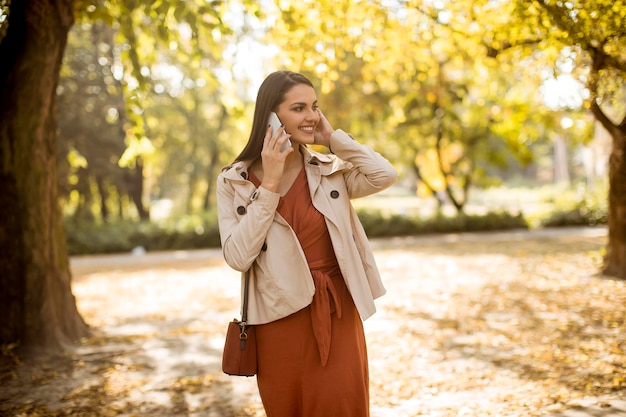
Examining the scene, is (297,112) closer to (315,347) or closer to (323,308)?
(323,308)

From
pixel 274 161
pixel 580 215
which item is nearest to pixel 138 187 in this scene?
pixel 580 215

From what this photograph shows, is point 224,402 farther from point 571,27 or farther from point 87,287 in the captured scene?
point 87,287

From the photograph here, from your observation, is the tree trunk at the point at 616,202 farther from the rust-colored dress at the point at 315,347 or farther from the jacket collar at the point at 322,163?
the rust-colored dress at the point at 315,347

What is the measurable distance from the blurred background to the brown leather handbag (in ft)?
12.8

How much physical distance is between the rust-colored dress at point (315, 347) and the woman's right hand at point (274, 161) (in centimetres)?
20

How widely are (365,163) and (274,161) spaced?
51cm

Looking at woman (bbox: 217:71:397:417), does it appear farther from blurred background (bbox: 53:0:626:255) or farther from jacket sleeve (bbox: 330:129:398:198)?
blurred background (bbox: 53:0:626:255)

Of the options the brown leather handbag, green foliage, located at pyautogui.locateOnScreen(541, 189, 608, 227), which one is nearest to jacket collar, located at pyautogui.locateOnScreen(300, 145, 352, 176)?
the brown leather handbag

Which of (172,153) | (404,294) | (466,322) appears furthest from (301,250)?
(172,153)

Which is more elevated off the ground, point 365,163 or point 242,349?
point 365,163

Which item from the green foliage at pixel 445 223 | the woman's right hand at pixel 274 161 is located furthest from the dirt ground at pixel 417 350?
the green foliage at pixel 445 223

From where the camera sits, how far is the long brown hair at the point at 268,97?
2930 mm

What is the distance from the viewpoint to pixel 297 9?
7707 millimetres

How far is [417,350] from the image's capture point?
21.8 ft
